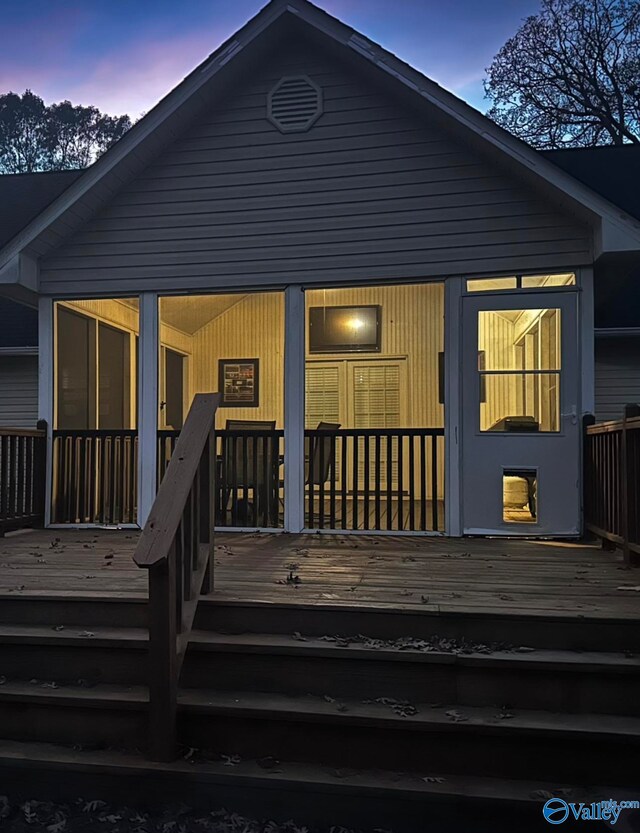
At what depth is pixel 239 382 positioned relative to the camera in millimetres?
9492

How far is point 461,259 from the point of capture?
202 inches

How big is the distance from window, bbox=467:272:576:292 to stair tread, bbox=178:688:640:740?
3.53m

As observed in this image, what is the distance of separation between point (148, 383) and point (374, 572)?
3.00 meters

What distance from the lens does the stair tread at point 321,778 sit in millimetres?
2158

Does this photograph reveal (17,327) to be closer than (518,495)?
No

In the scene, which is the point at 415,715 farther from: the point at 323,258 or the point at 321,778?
the point at 323,258

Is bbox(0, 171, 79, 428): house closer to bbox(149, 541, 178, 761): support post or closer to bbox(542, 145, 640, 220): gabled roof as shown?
bbox(149, 541, 178, 761): support post

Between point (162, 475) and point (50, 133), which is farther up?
point (50, 133)

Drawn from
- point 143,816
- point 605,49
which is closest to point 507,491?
point 143,816

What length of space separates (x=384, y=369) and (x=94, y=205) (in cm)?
488

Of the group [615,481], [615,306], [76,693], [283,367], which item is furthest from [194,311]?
[76,693]

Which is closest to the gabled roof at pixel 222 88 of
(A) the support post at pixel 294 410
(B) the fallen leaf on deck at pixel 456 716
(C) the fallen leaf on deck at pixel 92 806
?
(A) the support post at pixel 294 410

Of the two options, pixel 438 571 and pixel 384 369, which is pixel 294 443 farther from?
pixel 384 369

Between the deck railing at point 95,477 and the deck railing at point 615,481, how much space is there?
3.87m
